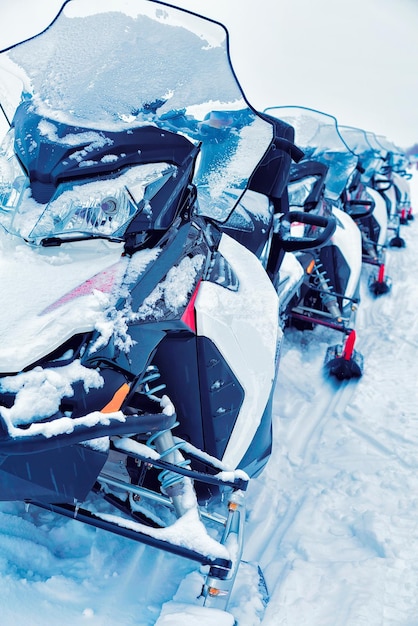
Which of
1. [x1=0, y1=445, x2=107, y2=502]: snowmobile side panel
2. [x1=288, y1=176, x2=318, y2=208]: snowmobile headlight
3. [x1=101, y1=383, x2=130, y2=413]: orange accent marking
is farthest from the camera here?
[x1=288, y1=176, x2=318, y2=208]: snowmobile headlight

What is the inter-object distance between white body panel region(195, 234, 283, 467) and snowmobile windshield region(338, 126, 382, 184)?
20.3ft

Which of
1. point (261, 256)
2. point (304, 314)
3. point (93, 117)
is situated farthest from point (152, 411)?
point (304, 314)

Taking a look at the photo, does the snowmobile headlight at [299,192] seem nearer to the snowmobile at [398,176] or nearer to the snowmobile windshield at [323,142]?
the snowmobile windshield at [323,142]

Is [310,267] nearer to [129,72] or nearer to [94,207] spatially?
[129,72]

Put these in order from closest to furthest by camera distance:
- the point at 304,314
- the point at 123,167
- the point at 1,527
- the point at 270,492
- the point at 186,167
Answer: the point at 123,167
the point at 186,167
the point at 1,527
the point at 270,492
the point at 304,314

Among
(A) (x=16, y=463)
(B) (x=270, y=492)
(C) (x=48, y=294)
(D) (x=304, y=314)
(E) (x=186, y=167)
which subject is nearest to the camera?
(A) (x=16, y=463)

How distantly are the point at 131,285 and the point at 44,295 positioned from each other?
0.22 meters

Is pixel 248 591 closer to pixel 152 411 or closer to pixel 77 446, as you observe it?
pixel 152 411

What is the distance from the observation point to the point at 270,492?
2252mm

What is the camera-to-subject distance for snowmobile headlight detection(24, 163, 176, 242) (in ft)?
4.40

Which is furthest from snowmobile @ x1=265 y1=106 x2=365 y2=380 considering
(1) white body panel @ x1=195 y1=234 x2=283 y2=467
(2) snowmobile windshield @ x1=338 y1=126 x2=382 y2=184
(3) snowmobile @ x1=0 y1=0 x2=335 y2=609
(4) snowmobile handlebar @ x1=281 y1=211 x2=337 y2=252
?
(2) snowmobile windshield @ x1=338 y1=126 x2=382 y2=184

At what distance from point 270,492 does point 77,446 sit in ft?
4.20

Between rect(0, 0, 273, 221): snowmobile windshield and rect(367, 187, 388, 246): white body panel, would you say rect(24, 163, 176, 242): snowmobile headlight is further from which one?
rect(367, 187, 388, 246): white body panel

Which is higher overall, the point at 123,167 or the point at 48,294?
the point at 123,167
